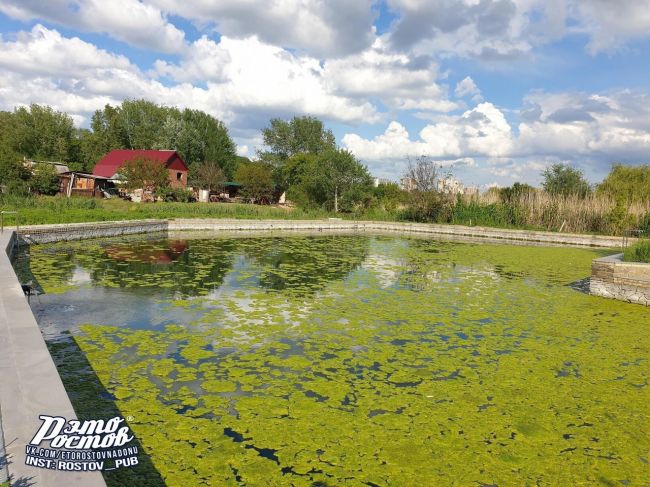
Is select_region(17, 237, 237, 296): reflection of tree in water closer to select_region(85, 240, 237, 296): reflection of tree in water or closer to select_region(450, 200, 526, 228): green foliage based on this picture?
select_region(85, 240, 237, 296): reflection of tree in water

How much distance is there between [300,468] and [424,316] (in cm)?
530

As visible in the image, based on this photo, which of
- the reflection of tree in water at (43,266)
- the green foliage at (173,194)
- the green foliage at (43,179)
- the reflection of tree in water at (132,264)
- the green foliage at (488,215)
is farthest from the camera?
the green foliage at (173,194)

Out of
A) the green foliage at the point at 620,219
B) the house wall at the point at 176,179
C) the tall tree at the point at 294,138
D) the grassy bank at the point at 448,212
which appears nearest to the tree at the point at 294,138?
the tall tree at the point at 294,138

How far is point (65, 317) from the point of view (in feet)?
25.0

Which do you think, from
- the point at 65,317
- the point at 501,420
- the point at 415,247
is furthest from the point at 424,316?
the point at 415,247

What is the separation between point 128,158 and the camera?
1810 inches

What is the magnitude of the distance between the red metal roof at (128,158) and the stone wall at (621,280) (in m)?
39.7

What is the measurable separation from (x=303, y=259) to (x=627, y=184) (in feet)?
92.5

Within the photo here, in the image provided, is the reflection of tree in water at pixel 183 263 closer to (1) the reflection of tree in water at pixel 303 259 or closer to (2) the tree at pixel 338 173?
(1) the reflection of tree in water at pixel 303 259

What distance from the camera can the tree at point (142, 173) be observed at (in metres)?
33.3

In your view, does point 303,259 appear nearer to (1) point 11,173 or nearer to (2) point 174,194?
(1) point 11,173

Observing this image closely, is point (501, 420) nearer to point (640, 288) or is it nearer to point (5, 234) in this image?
point (640, 288)

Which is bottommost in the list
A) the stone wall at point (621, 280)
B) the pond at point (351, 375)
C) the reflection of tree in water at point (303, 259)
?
the pond at point (351, 375)

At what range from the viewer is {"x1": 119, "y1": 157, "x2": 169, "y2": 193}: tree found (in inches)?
1310
